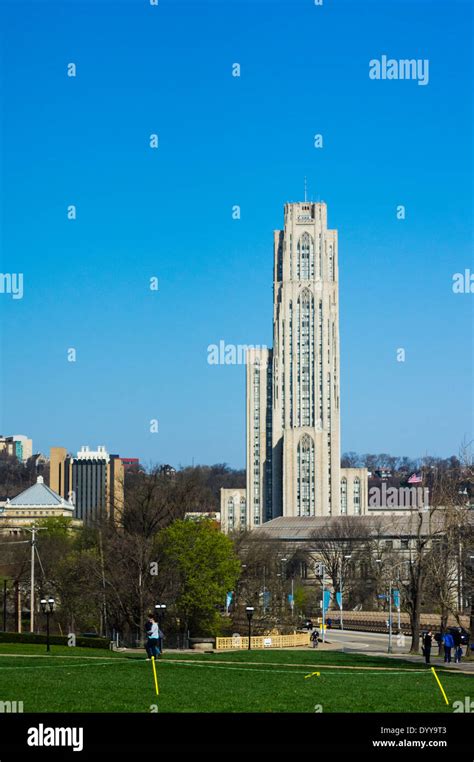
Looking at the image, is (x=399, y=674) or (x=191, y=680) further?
(x=399, y=674)

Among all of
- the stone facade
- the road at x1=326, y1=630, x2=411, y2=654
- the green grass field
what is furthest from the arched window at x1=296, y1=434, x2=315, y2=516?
the green grass field

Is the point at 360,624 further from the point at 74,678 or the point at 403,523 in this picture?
the point at 74,678

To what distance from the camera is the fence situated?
202 ft

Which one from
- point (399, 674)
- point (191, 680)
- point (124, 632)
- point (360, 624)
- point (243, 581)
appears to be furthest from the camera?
point (360, 624)

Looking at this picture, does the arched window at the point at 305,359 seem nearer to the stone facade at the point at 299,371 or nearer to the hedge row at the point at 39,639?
the stone facade at the point at 299,371

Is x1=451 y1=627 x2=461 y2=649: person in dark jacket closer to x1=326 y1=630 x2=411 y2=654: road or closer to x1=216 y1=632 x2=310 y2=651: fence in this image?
x1=216 y1=632 x2=310 y2=651: fence

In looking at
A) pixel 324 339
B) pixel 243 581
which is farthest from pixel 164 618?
pixel 324 339

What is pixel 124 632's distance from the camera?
216ft

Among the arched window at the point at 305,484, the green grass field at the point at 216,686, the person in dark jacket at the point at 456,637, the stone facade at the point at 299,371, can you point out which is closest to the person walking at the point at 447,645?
the person in dark jacket at the point at 456,637

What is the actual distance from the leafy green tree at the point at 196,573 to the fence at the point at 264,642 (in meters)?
4.66

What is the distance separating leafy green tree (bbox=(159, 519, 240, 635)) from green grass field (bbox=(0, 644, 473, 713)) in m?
30.1

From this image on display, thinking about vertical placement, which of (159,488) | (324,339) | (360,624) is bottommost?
(360,624)

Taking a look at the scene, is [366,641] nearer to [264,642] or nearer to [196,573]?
[196,573]
